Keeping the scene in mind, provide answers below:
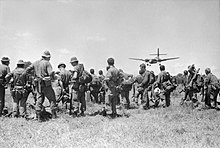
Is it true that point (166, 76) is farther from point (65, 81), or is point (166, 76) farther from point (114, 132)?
point (114, 132)

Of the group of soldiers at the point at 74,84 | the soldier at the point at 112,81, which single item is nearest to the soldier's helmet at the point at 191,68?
the group of soldiers at the point at 74,84

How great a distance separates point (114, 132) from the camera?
718 centimetres

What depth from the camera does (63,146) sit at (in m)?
5.79

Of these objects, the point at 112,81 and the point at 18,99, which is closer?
the point at 112,81

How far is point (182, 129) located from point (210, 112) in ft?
12.3

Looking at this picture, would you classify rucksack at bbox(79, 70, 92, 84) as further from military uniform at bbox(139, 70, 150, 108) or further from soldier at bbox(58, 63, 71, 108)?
military uniform at bbox(139, 70, 150, 108)

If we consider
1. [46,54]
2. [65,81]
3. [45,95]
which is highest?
[46,54]

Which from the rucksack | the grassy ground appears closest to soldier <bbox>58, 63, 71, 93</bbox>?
the rucksack

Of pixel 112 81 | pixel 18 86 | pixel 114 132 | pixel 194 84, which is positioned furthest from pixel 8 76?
pixel 194 84

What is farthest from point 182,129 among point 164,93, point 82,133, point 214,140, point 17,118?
point 17,118

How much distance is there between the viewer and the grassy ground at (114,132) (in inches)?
239

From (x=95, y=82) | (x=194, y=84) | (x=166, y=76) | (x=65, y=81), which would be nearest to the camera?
(x=65, y=81)

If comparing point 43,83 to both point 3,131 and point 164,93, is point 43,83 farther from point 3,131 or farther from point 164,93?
point 164,93

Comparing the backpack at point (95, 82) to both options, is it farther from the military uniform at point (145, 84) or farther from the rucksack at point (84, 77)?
the rucksack at point (84, 77)
